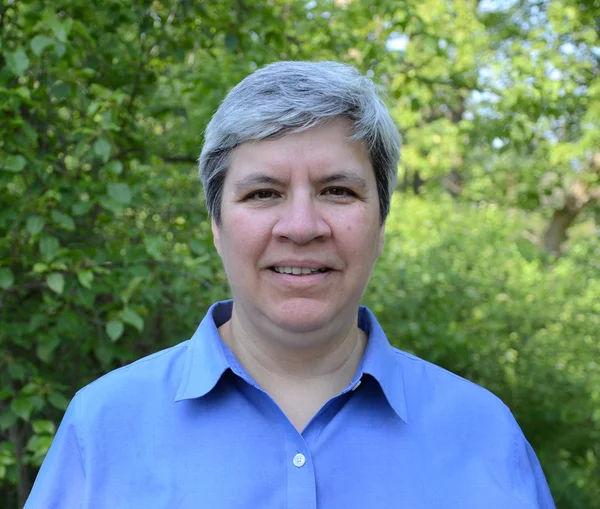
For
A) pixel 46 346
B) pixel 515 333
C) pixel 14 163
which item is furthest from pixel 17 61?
pixel 515 333

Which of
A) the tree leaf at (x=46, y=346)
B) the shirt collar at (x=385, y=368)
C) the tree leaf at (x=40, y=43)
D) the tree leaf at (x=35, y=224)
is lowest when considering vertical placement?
the tree leaf at (x=46, y=346)

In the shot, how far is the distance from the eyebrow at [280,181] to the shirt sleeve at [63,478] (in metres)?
0.67

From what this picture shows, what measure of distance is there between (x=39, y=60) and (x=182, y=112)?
2.86 feet

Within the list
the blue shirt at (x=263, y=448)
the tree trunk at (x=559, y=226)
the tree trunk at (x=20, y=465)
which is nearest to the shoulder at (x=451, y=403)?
the blue shirt at (x=263, y=448)

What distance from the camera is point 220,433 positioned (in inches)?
64.1

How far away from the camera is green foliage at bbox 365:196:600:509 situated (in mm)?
4699

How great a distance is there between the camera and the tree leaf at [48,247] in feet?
9.01

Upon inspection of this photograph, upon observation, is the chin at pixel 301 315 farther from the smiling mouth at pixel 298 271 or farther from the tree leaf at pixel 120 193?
the tree leaf at pixel 120 193

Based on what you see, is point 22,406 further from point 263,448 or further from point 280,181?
point 280,181

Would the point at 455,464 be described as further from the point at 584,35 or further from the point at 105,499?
the point at 584,35

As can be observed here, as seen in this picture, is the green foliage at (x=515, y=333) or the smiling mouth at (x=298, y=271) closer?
the smiling mouth at (x=298, y=271)

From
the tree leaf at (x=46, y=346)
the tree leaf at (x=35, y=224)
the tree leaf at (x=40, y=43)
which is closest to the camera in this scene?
the tree leaf at (x=40, y=43)

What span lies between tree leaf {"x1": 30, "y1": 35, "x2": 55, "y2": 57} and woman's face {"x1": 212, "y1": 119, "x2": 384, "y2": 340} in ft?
4.21

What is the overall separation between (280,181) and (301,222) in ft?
0.36
